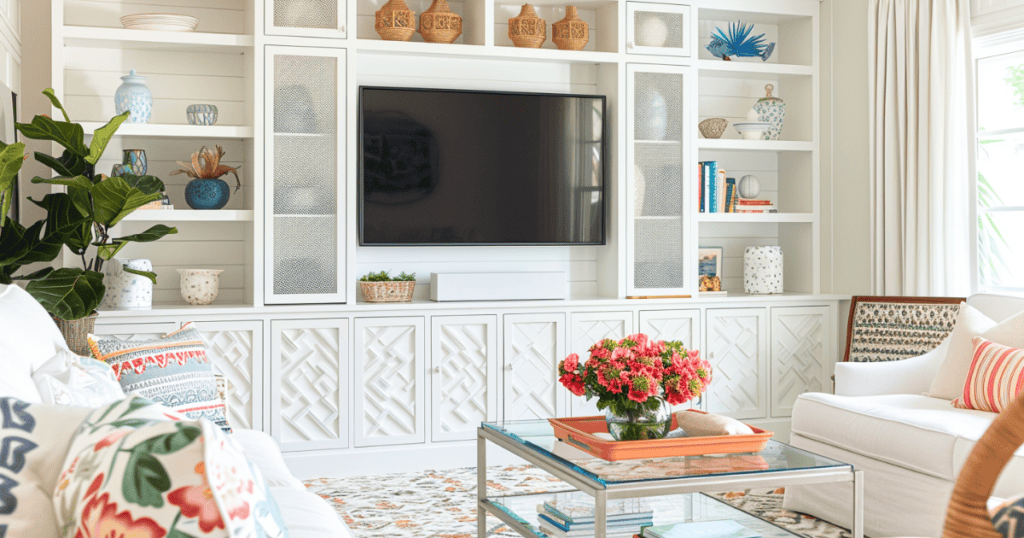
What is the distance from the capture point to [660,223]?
4590 mm

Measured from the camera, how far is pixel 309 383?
3982 millimetres

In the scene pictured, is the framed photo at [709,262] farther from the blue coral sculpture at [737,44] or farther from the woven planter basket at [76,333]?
the woven planter basket at [76,333]

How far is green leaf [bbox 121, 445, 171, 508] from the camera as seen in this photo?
2.97ft

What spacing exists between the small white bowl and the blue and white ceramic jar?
120 inches

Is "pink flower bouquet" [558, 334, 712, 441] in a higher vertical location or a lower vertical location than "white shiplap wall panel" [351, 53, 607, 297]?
lower

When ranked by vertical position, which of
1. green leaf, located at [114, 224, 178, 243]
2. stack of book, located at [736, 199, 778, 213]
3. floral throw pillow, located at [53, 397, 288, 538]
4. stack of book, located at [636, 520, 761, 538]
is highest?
stack of book, located at [736, 199, 778, 213]

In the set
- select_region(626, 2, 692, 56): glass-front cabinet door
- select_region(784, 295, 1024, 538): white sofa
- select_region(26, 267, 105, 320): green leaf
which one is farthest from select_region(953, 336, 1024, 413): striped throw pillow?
select_region(26, 267, 105, 320): green leaf

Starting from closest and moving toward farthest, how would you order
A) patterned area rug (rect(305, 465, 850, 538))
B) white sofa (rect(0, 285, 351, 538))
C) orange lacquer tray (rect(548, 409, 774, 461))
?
white sofa (rect(0, 285, 351, 538)) → orange lacquer tray (rect(548, 409, 774, 461)) → patterned area rug (rect(305, 465, 850, 538))

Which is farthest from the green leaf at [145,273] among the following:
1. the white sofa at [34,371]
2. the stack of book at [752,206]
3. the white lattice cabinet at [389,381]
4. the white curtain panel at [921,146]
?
the white curtain panel at [921,146]

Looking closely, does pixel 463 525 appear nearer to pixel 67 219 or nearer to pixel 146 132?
pixel 67 219

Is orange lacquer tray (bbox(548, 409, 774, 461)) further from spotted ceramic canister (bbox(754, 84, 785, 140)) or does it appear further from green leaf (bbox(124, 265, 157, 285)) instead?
spotted ceramic canister (bbox(754, 84, 785, 140))

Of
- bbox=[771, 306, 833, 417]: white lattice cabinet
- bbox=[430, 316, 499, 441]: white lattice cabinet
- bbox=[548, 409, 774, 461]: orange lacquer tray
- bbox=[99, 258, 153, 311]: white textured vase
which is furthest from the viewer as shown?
bbox=[771, 306, 833, 417]: white lattice cabinet

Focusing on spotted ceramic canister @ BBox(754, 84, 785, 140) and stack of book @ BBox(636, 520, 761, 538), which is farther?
spotted ceramic canister @ BBox(754, 84, 785, 140)

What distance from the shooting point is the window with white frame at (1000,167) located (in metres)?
3.92
